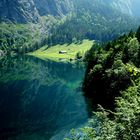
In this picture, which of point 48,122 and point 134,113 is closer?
point 134,113

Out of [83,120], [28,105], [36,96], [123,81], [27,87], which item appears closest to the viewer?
[83,120]

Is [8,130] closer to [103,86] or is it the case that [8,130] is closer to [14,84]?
[103,86]

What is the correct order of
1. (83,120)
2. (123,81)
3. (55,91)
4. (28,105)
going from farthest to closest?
(55,91) → (28,105) → (123,81) → (83,120)

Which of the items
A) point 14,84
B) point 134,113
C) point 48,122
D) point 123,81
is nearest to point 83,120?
point 48,122

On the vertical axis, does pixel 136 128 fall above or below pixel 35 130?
above

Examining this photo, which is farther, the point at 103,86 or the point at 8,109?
the point at 103,86

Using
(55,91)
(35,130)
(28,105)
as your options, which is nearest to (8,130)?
(35,130)

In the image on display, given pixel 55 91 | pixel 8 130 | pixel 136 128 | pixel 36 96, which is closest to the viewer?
pixel 136 128

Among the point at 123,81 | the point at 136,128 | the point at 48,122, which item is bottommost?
the point at 48,122

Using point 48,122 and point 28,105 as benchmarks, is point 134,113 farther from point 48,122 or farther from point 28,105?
point 28,105
